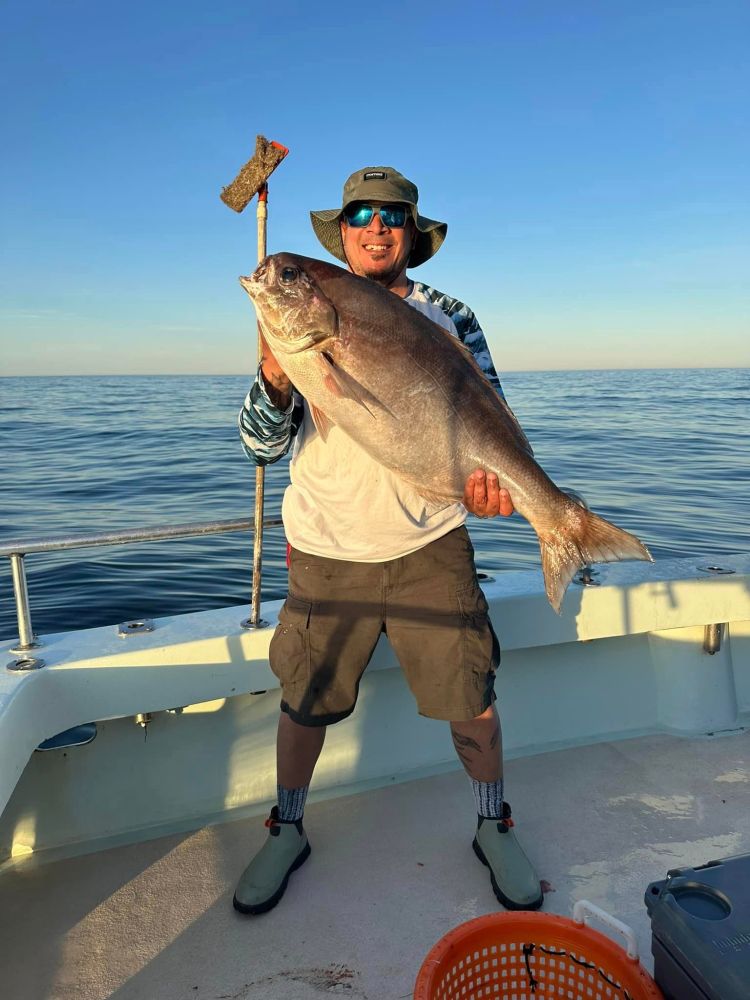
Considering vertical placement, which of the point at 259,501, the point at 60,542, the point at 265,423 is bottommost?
the point at 60,542

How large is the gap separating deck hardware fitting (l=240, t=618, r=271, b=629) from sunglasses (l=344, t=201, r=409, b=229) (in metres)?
1.65

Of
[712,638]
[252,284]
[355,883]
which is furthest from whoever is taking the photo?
[712,638]

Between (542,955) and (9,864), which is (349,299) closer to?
(542,955)

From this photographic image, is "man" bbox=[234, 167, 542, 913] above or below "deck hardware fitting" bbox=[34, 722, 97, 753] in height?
above

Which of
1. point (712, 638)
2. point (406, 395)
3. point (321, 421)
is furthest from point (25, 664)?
point (712, 638)

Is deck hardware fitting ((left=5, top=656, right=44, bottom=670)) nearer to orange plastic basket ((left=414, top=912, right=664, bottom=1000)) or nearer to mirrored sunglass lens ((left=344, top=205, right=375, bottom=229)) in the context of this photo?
orange plastic basket ((left=414, top=912, right=664, bottom=1000))

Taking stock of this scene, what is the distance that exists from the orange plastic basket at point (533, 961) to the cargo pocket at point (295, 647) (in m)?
1.05

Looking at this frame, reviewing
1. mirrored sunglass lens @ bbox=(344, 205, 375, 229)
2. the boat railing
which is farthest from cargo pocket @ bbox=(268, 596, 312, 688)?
mirrored sunglass lens @ bbox=(344, 205, 375, 229)

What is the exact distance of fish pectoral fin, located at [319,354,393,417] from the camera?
2.29m

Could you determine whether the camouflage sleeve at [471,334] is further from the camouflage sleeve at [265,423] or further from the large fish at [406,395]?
the camouflage sleeve at [265,423]

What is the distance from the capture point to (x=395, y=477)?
8.32ft

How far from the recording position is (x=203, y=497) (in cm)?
1109

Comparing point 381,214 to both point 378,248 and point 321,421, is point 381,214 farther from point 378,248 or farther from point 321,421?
point 321,421

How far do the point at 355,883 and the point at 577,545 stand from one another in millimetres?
1519
